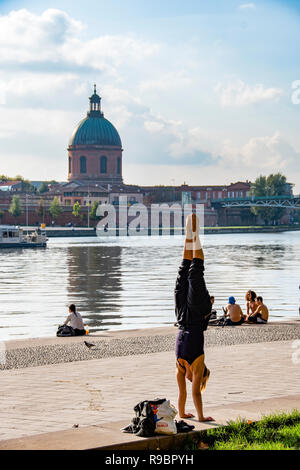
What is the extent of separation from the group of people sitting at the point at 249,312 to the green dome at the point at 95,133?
14861 cm

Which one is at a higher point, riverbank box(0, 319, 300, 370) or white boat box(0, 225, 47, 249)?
white boat box(0, 225, 47, 249)

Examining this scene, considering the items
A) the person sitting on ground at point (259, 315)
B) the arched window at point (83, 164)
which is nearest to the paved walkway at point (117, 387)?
the person sitting on ground at point (259, 315)

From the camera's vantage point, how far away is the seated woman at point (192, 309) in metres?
7.87

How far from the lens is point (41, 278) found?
4231 cm

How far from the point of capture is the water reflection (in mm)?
24297

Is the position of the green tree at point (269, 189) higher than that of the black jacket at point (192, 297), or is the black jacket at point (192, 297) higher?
the green tree at point (269, 189)

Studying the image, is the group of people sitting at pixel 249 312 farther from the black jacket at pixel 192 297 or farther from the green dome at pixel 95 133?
the green dome at pixel 95 133

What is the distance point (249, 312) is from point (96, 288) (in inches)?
681

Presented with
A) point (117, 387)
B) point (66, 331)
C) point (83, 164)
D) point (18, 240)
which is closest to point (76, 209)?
point (83, 164)

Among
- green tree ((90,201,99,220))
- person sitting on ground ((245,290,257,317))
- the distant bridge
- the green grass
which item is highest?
the distant bridge

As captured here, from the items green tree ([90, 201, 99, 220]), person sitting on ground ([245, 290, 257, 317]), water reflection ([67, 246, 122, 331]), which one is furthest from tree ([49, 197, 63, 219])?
person sitting on ground ([245, 290, 257, 317])

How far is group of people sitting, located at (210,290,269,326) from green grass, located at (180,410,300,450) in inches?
386

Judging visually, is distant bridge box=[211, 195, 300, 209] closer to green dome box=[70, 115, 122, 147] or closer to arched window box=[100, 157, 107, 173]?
arched window box=[100, 157, 107, 173]
